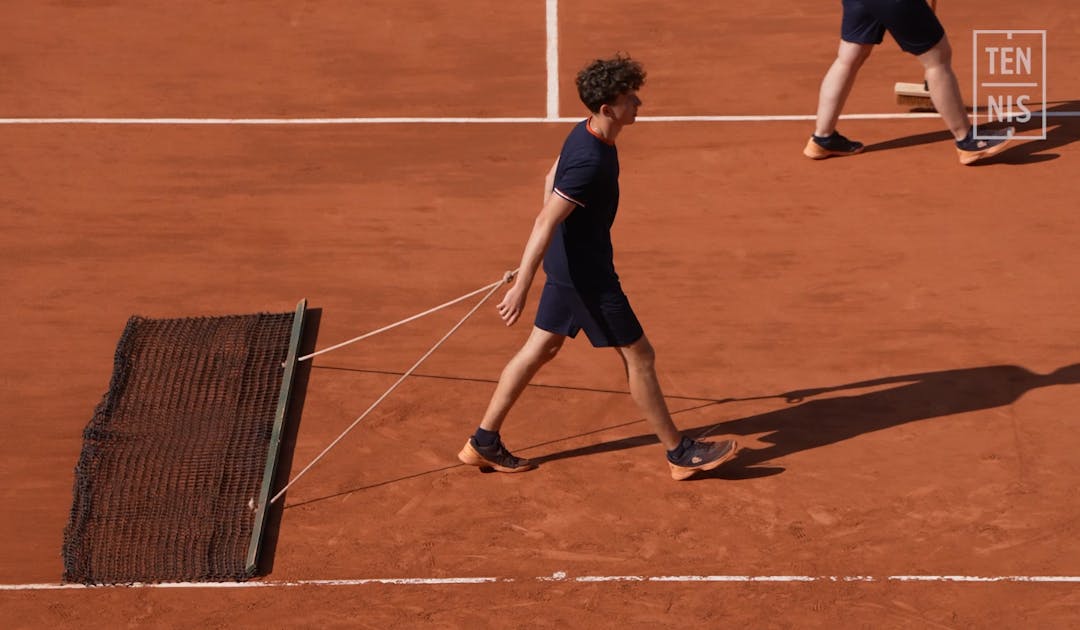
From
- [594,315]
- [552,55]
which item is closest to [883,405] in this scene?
[594,315]

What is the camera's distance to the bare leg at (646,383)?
8.04 m

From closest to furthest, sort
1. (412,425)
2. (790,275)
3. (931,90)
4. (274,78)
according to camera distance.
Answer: (412,425) → (790,275) → (931,90) → (274,78)

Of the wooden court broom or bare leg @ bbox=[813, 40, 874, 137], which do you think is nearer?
bare leg @ bbox=[813, 40, 874, 137]

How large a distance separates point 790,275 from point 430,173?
295 cm

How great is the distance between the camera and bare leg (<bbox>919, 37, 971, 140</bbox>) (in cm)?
1113

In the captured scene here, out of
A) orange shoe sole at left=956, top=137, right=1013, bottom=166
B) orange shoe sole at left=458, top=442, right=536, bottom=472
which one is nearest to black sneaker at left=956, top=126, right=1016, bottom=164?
orange shoe sole at left=956, top=137, right=1013, bottom=166

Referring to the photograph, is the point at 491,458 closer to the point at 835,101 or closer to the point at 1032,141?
the point at 835,101

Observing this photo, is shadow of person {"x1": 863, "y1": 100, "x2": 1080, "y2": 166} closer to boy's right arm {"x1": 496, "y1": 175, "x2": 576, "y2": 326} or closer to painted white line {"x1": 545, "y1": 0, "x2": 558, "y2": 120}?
painted white line {"x1": 545, "y1": 0, "x2": 558, "y2": 120}

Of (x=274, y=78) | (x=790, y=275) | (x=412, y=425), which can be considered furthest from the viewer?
(x=274, y=78)

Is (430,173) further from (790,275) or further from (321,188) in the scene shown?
(790,275)

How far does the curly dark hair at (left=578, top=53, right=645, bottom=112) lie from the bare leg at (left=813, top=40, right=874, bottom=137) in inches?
159

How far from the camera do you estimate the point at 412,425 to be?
8.93 meters

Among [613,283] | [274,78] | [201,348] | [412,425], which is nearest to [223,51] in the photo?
[274,78]

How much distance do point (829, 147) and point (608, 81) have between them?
438cm
